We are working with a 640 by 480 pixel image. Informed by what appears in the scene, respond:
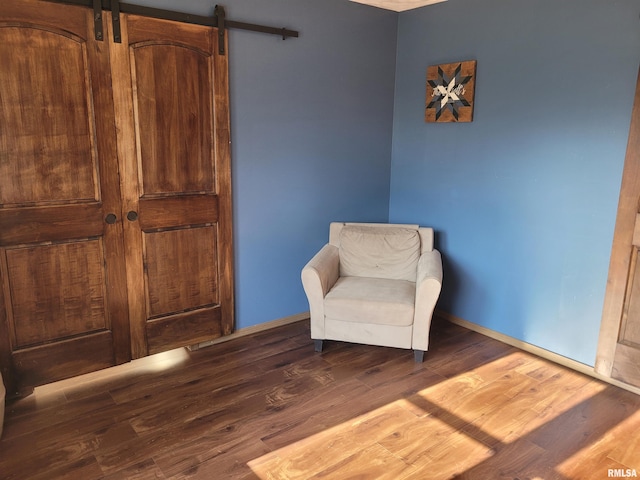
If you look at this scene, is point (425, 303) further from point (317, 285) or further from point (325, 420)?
point (325, 420)

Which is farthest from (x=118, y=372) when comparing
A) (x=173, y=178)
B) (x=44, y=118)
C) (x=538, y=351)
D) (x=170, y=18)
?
(x=538, y=351)

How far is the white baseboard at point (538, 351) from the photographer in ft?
9.12

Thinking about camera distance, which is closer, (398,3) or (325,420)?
(325,420)

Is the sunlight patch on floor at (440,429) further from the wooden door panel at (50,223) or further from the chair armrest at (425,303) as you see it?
the wooden door panel at (50,223)

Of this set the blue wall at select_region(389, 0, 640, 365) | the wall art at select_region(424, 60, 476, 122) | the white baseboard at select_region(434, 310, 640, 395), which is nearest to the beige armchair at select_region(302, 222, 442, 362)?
the blue wall at select_region(389, 0, 640, 365)

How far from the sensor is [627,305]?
8.79 ft

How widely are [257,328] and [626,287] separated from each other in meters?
2.32

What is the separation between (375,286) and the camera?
317cm

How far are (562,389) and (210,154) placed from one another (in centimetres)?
250

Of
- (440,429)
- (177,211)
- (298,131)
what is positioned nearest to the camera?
(440,429)

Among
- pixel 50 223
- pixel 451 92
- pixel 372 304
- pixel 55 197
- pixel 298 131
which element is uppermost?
pixel 451 92

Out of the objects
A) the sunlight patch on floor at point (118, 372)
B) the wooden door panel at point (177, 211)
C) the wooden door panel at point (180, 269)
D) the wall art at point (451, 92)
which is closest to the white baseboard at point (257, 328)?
the sunlight patch on floor at point (118, 372)

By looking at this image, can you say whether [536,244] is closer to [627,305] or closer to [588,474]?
[627,305]

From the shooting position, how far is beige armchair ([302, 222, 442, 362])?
293cm
